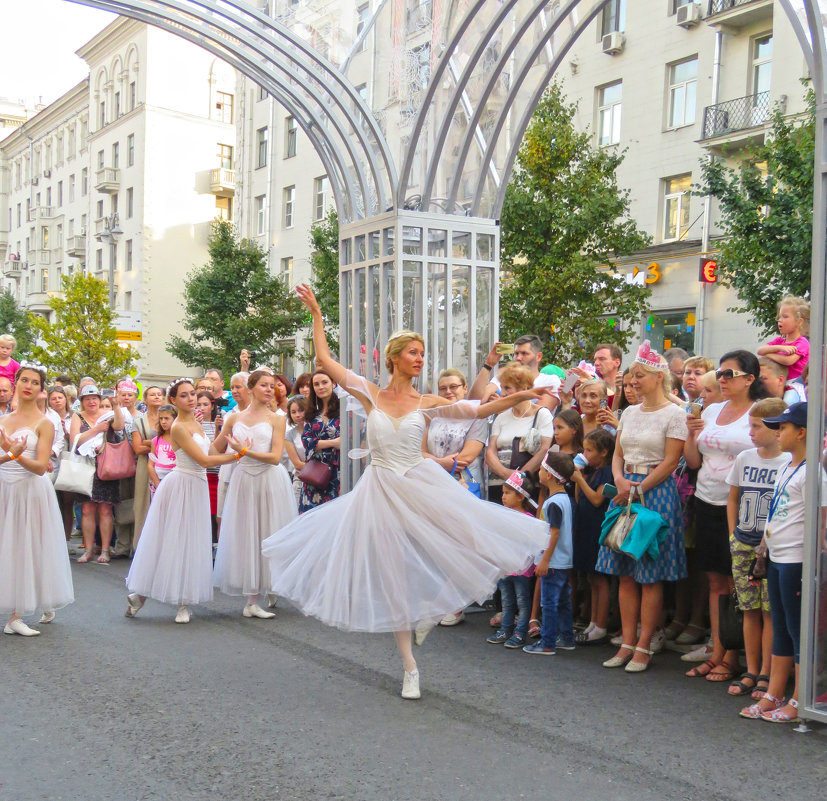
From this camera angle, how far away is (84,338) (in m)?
31.0

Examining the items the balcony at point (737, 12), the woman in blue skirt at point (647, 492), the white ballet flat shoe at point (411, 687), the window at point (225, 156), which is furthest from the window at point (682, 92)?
the window at point (225, 156)

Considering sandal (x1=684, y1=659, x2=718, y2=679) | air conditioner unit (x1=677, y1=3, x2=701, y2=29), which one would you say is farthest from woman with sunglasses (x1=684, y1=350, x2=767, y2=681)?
air conditioner unit (x1=677, y1=3, x2=701, y2=29)

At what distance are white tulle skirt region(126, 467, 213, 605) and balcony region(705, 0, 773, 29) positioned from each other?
67.4 ft

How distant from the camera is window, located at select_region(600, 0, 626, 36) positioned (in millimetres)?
27156

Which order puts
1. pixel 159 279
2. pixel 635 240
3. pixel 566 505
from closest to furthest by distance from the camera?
pixel 566 505
pixel 635 240
pixel 159 279

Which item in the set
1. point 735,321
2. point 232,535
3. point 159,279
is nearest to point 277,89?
point 232,535

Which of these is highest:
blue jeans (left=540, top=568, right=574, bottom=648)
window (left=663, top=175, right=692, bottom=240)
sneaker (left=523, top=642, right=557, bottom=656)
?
window (left=663, top=175, right=692, bottom=240)

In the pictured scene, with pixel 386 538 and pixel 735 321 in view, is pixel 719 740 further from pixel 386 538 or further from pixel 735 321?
pixel 735 321

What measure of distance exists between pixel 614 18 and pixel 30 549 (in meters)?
24.5

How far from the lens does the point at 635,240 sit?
20781 millimetres

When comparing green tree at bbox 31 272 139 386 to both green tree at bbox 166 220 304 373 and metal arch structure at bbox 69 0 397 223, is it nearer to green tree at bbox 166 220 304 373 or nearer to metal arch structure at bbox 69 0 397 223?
green tree at bbox 166 220 304 373

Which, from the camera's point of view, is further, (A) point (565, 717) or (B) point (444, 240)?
→ (B) point (444, 240)

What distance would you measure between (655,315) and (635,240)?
5.29 m

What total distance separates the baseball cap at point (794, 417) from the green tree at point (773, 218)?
11.0 metres
